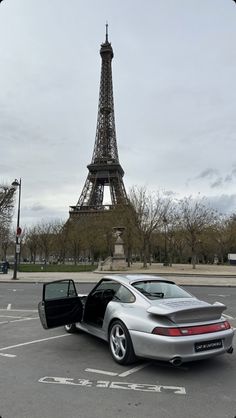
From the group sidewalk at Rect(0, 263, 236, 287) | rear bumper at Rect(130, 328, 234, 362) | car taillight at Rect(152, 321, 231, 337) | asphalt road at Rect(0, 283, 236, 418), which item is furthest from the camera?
sidewalk at Rect(0, 263, 236, 287)

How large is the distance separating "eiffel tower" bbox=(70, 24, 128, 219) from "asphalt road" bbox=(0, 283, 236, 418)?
60.8 metres

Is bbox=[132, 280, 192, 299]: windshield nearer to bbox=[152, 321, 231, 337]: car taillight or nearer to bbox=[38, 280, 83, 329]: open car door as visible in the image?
bbox=[152, 321, 231, 337]: car taillight

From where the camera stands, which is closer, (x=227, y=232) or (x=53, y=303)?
(x=53, y=303)

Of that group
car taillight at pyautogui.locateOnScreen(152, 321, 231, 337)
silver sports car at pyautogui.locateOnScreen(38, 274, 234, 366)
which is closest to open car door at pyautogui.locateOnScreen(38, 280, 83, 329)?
silver sports car at pyautogui.locateOnScreen(38, 274, 234, 366)

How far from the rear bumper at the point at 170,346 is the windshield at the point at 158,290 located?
812mm

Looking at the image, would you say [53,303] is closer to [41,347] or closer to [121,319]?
[41,347]

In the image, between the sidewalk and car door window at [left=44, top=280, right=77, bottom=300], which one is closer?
car door window at [left=44, top=280, right=77, bottom=300]

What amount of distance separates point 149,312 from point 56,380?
60.6 inches

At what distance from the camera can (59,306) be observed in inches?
263

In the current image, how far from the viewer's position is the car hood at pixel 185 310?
5.16 m

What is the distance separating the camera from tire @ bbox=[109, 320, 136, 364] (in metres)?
5.46

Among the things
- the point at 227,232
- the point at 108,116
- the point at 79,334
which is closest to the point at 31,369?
the point at 79,334

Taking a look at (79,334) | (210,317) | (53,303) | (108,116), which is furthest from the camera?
(108,116)

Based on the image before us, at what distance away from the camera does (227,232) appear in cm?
6875
